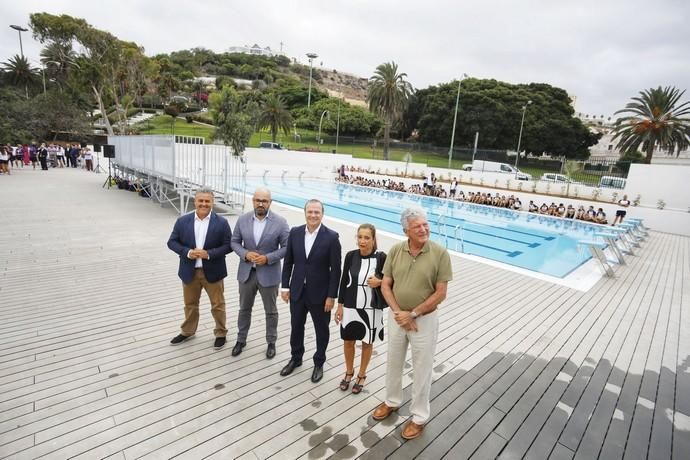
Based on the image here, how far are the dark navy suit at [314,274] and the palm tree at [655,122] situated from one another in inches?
1244

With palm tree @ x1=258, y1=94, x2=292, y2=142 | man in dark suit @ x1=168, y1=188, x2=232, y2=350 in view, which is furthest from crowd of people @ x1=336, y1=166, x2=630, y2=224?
man in dark suit @ x1=168, y1=188, x2=232, y2=350

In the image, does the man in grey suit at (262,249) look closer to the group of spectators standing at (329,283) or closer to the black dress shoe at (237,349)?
the group of spectators standing at (329,283)

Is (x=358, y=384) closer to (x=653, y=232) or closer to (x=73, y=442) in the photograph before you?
(x=73, y=442)

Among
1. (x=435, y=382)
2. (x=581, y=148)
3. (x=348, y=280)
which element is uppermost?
(x=581, y=148)

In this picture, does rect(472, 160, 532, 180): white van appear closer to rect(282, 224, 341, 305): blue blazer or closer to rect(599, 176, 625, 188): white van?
rect(599, 176, 625, 188): white van

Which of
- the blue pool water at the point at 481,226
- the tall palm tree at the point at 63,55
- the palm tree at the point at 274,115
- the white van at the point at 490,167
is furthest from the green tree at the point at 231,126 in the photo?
the white van at the point at 490,167

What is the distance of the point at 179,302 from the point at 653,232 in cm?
1928

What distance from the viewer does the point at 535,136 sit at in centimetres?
4462

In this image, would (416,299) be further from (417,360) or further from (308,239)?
(308,239)

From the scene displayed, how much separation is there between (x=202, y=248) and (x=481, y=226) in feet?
47.3

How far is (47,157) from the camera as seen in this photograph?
21000 mm

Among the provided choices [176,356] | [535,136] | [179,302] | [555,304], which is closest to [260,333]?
[176,356]

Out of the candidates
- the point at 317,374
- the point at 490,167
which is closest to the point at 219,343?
the point at 317,374

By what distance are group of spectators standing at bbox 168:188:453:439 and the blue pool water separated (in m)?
6.46
